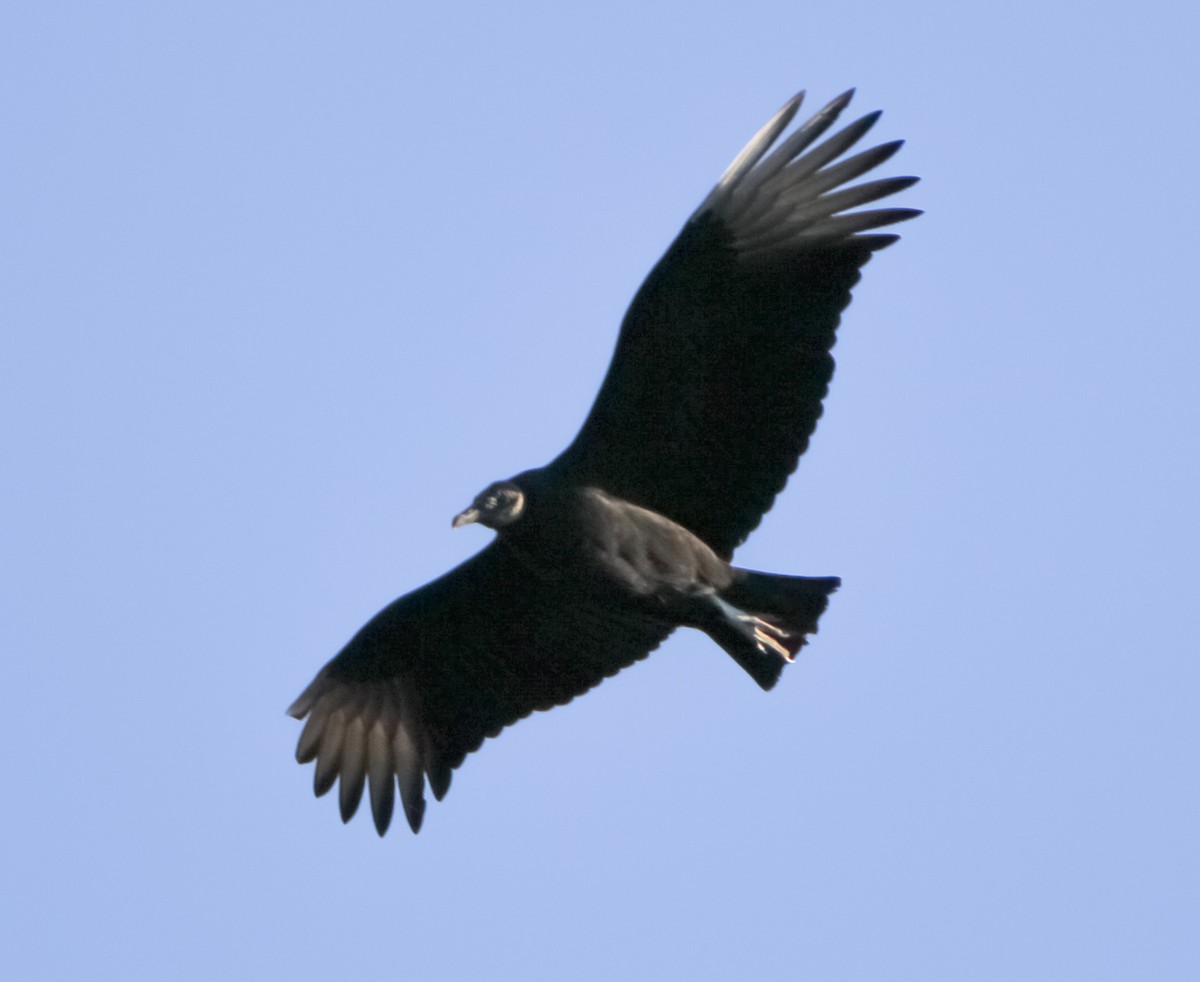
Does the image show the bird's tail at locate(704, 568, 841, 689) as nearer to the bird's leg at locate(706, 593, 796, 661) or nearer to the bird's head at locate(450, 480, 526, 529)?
the bird's leg at locate(706, 593, 796, 661)

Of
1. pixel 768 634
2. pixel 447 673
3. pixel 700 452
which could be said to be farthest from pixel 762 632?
pixel 447 673

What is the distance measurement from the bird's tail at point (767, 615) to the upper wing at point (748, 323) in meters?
0.29

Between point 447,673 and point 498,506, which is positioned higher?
point 498,506

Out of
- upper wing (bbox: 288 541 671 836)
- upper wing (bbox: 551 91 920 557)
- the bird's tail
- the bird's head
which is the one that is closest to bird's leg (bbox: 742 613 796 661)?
the bird's tail

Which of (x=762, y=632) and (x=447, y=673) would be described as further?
(x=447, y=673)

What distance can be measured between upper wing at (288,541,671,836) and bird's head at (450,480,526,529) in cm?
46

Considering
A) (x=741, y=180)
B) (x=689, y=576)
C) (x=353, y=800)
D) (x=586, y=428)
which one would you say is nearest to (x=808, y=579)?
(x=689, y=576)

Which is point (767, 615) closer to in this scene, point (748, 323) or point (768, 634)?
point (768, 634)

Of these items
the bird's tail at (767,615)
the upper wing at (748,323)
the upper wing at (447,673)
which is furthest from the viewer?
the upper wing at (447,673)

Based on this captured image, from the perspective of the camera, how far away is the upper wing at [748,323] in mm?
7953

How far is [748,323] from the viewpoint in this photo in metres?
8.00

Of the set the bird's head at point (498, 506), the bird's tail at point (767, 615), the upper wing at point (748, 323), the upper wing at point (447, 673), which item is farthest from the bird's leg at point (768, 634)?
the bird's head at point (498, 506)

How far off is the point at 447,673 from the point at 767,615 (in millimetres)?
1571

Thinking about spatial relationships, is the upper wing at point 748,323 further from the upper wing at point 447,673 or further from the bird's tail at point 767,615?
the upper wing at point 447,673
